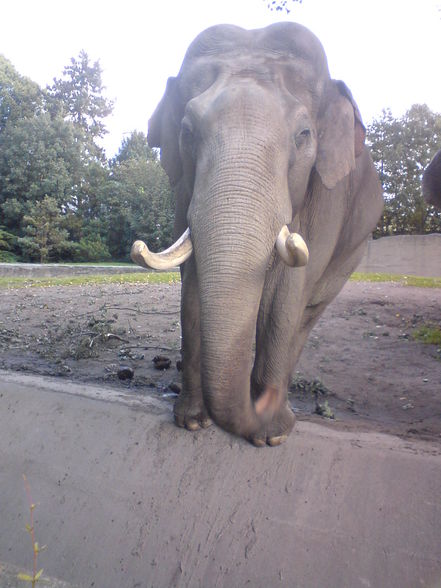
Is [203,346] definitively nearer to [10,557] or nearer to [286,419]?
[286,419]

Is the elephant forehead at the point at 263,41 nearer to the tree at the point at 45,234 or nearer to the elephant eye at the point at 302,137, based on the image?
the elephant eye at the point at 302,137

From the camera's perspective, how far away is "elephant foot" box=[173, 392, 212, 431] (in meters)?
3.14

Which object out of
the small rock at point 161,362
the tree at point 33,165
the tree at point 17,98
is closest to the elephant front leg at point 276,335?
the small rock at point 161,362

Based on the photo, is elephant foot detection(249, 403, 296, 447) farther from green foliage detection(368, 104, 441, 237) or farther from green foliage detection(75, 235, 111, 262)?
green foliage detection(75, 235, 111, 262)

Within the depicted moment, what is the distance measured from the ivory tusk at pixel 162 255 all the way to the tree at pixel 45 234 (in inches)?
1066

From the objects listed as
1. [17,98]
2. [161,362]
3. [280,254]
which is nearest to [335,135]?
[280,254]

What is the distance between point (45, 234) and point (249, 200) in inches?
1108

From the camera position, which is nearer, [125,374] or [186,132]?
[186,132]

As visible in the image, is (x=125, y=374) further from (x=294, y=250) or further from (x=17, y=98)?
(x=17, y=98)

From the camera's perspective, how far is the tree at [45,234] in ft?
95.0

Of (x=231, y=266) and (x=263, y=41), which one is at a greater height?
(x=263, y=41)

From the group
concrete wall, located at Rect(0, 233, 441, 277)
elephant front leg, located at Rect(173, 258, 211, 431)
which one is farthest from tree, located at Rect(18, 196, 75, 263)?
elephant front leg, located at Rect(173, 258, 211, 431)

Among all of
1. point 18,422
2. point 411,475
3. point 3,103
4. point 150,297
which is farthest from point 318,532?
point 3,103

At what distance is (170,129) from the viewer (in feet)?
11.7
